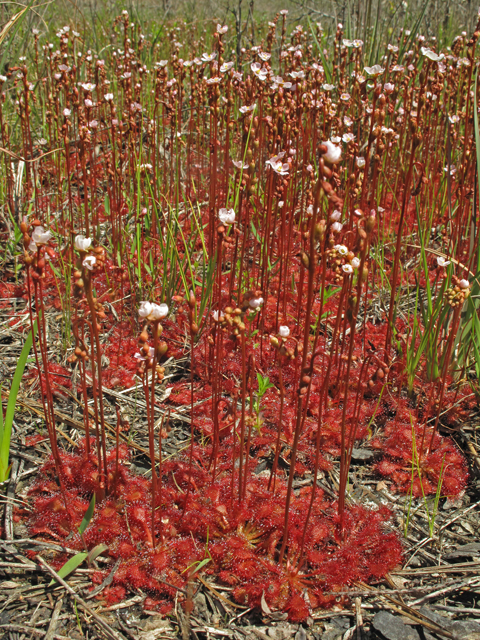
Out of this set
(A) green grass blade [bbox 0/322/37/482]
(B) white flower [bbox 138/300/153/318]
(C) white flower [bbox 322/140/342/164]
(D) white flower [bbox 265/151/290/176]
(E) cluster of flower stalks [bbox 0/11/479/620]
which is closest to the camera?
(C) white flower [bbox 322/140/342/164]

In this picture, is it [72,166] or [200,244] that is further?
[72,166]

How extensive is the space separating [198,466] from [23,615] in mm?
859

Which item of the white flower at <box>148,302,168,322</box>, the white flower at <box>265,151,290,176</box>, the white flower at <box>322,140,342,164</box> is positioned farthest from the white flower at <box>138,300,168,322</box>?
the white flower at <box>265,151,290,176</box>

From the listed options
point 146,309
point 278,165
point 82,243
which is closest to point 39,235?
point 82,243

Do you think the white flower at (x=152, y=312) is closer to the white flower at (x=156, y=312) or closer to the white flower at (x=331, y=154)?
the white flower at (x=156, y=312)

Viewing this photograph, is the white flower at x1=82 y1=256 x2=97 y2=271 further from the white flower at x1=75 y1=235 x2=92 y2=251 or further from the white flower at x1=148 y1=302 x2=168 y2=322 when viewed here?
the white flower at x1=148 y1=302 x2=168 y2=322

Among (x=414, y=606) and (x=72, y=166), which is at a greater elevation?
(x=72, y=166)

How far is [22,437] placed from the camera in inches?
95.7

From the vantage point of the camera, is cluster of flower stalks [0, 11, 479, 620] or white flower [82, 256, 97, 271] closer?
white flower [82, 256, 97, 271]

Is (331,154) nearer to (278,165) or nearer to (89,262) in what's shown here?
(89,262)

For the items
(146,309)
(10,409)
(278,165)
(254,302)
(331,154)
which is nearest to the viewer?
(331,154)

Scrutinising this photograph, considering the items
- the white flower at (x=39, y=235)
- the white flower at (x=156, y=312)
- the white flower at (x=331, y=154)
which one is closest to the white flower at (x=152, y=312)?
the white flower at (x=156, y=312)

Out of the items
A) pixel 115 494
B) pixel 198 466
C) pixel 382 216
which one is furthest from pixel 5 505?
pixel 382 216

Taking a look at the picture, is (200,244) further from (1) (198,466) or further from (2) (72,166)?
(2) (72,166)
